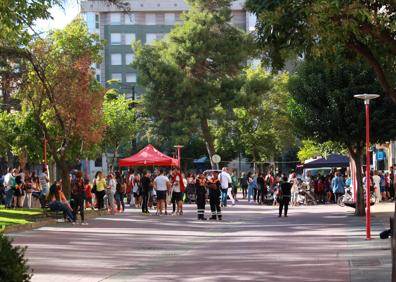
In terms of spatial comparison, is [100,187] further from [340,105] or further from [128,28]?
[128,28]

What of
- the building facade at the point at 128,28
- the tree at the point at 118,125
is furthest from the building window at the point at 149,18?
the tree at the point at 118,125

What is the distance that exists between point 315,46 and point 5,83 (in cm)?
1970

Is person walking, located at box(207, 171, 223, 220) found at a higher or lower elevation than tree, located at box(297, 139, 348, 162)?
lower

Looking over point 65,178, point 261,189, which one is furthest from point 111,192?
point 261,189

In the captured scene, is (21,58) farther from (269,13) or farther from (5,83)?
(269,13)

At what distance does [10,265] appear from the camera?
25.5ft

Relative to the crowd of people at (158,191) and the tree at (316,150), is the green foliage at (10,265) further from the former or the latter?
the tree at (316,150)

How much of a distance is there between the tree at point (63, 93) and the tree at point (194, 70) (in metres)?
23.5

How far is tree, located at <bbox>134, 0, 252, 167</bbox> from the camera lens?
55594 millimetres

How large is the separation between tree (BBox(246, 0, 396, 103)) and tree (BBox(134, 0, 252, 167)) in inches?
1655

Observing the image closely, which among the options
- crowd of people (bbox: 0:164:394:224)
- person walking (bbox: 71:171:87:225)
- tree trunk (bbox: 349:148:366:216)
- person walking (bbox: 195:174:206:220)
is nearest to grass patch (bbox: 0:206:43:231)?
crowd of people (bbox: 0:164:394:224)

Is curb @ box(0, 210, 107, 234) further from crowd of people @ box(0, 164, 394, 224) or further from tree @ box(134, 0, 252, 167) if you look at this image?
tree @ box(134, 0, 252, 167)

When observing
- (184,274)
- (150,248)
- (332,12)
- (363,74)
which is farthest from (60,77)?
(332,12)

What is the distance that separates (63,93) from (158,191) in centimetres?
525
